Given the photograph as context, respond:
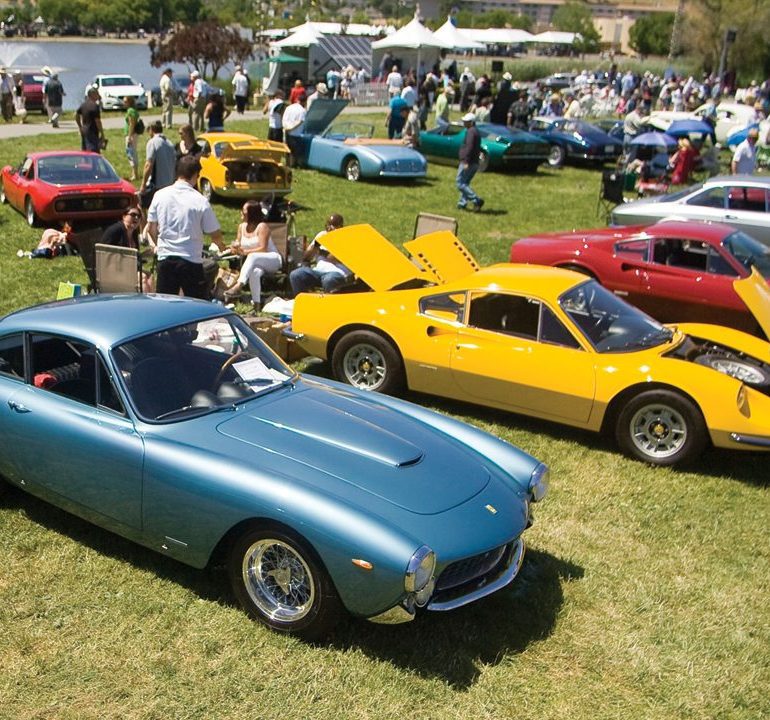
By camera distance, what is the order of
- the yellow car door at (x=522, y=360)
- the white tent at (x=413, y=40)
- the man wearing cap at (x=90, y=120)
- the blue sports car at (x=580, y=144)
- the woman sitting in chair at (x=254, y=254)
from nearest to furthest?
the yellow car door at (x=522, y=360)
the woman sitting in chair at (x=254, y=254)
the man wearing cap at (x=90, y=120)
the blue sports car at (x=580, y=144)
the white tent at (x=413, y=40)

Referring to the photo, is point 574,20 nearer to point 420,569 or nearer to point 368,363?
point 368,363

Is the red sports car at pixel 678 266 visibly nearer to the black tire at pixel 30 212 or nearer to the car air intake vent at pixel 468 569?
the car air intake vent at pixel 468 569

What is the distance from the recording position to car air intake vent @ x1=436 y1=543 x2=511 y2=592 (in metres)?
4.36

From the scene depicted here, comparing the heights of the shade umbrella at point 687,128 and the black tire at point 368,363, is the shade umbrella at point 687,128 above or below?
above

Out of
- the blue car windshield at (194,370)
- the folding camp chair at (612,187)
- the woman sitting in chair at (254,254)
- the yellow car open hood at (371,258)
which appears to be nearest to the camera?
the blue car windshield at (194,370)

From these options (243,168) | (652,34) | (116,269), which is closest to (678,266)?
(116,269)

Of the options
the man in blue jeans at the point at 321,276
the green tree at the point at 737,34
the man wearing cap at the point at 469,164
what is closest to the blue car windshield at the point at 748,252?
the man in blue jeans at the point at 321,276

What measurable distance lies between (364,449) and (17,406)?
6.99 feet

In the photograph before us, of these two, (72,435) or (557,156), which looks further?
(557,156)

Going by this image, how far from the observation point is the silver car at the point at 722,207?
513 inches

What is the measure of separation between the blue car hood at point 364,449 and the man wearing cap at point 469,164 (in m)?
11.5

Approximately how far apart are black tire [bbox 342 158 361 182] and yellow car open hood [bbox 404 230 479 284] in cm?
914

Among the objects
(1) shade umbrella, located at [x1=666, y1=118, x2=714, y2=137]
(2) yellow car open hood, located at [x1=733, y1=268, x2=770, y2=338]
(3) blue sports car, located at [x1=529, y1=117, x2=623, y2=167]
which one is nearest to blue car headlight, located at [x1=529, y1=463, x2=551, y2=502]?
(2) yellow car open hood, located at [x1=733, y1=268, x2=770, y2=338]

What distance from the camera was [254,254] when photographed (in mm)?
10039
